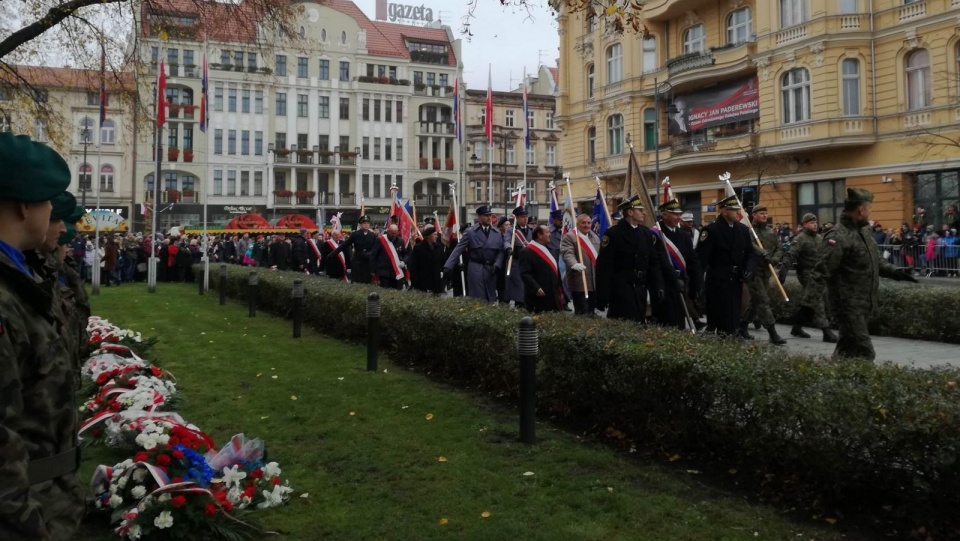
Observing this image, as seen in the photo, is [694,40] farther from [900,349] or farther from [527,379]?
[527,379]

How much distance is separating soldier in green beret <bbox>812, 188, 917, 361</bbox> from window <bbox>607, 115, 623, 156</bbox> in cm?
3598

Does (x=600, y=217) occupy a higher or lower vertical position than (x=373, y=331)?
higher

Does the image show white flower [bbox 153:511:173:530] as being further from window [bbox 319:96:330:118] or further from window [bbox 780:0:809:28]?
window [bbox 319:96:330:118]

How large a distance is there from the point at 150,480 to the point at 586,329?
4.02 m

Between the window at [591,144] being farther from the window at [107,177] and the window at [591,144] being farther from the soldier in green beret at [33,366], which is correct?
the soldier in green beret at [33,366]

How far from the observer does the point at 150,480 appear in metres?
4.82

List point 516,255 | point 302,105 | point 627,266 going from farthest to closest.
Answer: point 302,105
point 516,255
point 627,266

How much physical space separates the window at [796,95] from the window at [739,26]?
3.41 metres

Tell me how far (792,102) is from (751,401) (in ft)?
104

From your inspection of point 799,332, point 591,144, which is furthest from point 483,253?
point 591,144

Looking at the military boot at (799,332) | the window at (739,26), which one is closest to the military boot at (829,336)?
the military boot at (799,332)

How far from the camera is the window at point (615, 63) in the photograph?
43.2 m

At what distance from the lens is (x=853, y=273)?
763 centimetres

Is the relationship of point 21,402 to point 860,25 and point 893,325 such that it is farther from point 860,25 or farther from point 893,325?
point 860,25
